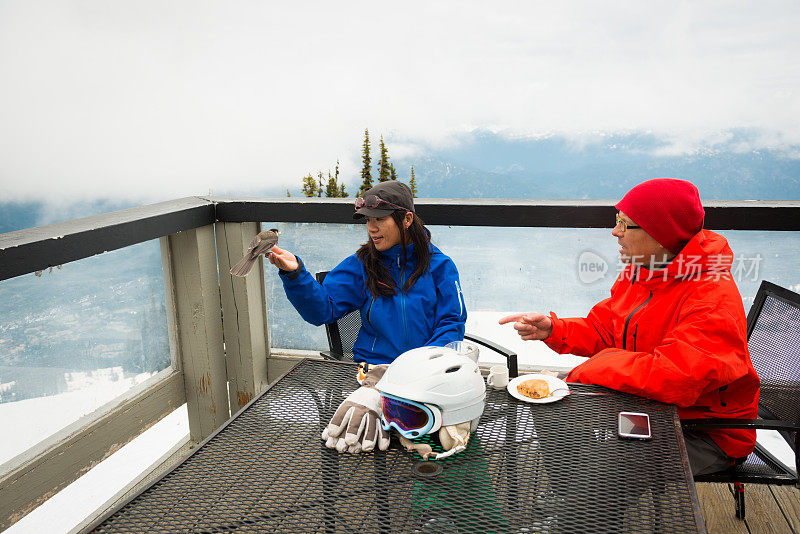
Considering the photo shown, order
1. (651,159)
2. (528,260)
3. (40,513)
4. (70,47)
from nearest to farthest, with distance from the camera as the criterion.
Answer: (40,513)
(528,260)
(70,47)
(651,159)

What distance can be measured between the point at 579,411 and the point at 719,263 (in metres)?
0.66

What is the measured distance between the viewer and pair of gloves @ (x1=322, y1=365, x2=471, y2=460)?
1270mm

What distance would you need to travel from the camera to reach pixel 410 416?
1.29m

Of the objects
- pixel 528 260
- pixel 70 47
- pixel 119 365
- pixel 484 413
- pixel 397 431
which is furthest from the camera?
pixel 70 47

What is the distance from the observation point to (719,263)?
1.67 metres

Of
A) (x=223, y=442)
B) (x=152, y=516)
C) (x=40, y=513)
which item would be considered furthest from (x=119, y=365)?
(x=152, y=516)

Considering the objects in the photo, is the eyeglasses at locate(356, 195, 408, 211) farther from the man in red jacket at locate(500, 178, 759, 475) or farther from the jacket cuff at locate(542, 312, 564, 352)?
the jacket cuff at locate(542, 312, 564, 352)

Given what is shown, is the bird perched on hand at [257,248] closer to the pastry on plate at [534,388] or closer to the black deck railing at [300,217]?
the black deck railing at [300,217]

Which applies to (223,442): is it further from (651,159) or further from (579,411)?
(651,159)

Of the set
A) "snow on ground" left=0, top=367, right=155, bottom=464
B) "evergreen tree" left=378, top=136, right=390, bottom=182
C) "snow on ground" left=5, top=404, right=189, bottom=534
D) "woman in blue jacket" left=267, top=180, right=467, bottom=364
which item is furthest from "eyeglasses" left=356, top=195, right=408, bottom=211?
"evergreen tree" left=378, top=136, right=390, bottom=182

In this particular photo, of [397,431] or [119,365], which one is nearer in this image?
[397,431]

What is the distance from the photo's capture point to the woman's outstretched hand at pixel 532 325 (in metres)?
2.00

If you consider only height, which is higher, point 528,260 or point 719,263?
point 719,263

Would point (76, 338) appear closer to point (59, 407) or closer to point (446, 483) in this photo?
point (59, 407)
